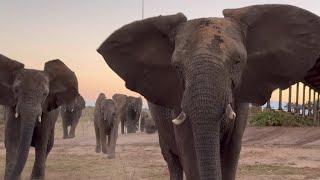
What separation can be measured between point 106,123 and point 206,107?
1524 cm

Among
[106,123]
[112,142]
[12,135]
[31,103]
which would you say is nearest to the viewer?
[31,103]

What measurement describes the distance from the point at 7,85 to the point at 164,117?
12.6ft

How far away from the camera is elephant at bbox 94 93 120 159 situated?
19.0 metres

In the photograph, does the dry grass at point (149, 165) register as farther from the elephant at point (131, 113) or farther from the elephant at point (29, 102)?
the elephant at point (131, 113)

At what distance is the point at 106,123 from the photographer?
64.2ft

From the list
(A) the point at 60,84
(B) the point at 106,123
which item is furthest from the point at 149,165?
(A) the point at 60,84

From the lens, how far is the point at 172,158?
8.76m

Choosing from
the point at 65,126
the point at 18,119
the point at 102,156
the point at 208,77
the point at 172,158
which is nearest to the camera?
the point at 208,77

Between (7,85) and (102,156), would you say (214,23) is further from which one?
(102,156)

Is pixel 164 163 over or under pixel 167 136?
under

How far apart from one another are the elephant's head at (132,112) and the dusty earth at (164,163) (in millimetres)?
9310

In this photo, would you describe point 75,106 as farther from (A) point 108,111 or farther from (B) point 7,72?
(B) point 7,72

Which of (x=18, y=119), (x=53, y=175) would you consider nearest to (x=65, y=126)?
(x=53, y=175)

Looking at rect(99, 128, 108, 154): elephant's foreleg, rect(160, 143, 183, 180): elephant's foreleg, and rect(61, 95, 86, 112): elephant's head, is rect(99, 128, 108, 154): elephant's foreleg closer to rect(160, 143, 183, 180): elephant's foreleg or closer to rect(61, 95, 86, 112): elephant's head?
rect(61, 95, 86, 112): elephant's head
